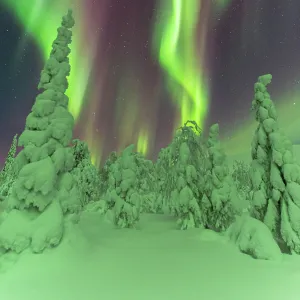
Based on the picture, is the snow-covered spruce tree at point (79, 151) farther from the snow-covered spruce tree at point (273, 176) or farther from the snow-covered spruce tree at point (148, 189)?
the snow-covered spruce tree at point (273, 176)

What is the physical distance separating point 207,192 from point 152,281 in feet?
34.7

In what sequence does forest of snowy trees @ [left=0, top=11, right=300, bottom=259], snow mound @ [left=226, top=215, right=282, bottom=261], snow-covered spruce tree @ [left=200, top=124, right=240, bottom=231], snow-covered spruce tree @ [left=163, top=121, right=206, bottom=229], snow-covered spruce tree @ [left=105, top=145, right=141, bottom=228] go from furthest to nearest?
snow-covered spruce tree @ [left=105, top=145, right=141, bottom=228]
snow-covered spruce tree @ [left=163, top=121, right=206, bottom=229]
snow-covered spruce tree @ [left=200, top=124, right=240, bottom=231]
snow mound @ [left=226, top=215, right=282, bottom=261]
forest of snowy trees @ [left=0, top=11, right=300, bottom=259]

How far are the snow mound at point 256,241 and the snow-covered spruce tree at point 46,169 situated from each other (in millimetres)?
7626

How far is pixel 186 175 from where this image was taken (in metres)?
18.2

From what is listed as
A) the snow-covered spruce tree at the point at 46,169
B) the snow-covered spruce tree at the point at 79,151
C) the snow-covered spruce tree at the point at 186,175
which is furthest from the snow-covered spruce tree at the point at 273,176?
the snow-covered spruce tree at the point at 79,151

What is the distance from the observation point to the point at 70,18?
12227 mm

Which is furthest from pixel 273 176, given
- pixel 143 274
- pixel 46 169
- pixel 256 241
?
pixel 46 169

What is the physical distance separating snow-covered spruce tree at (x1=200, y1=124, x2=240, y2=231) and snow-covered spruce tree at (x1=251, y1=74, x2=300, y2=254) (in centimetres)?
327

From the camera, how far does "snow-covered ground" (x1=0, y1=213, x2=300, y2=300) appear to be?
7.06 metres

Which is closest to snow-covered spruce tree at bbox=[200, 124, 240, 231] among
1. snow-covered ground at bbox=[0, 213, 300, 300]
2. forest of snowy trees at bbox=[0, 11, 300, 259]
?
forest of snowy trees at bbox=[0, 11, 300, 259]

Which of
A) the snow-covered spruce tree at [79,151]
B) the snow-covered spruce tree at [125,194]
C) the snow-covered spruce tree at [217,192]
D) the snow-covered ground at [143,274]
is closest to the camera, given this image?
the snow-covered ground at [143,274]

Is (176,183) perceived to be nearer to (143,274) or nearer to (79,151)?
(143,274)

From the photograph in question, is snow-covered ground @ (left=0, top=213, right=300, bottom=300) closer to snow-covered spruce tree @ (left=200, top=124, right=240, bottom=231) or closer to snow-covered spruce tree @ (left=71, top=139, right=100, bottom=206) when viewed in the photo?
snow-covered spruce tree @ (left=200, top=124, right=240, bottom=231)

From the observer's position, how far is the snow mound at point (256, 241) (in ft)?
34.3
